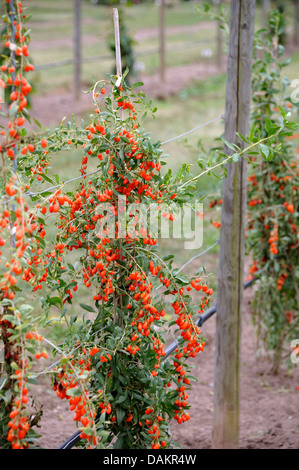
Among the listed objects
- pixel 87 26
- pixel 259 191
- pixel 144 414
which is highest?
pixel 87 26

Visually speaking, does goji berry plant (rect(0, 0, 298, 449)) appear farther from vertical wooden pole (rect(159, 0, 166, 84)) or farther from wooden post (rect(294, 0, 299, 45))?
wooden post (rect(294, 0, 299, 45))

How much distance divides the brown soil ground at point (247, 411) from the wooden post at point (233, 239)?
0.89 feet

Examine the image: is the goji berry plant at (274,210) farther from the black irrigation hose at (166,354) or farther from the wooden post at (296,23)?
the wooden post at (296,23)

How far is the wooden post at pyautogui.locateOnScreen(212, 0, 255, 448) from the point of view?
235 centimetres

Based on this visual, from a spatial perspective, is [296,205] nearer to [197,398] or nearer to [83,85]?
[197,398]

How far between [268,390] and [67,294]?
77.3 inches

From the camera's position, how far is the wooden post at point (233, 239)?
235 cm

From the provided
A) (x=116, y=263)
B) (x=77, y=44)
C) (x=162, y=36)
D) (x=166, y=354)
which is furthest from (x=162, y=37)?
(x=116, y=263)

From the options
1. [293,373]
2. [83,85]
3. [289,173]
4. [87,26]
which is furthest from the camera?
[87,26]

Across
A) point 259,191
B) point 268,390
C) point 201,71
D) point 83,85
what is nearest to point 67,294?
point 259,191

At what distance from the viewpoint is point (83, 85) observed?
37.4 feet

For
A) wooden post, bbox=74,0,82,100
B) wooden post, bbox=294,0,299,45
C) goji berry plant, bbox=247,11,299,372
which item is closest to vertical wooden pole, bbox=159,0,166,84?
wooden post, bbox=74,0,82,100

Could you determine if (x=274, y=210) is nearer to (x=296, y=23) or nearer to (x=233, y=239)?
(x=233, y=239)

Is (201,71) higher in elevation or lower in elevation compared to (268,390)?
higher
